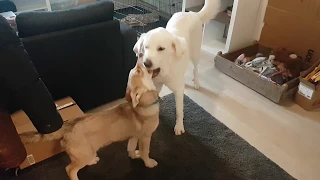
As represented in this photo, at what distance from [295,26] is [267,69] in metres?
0.51

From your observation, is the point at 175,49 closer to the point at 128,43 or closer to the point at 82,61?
the point at 128,43

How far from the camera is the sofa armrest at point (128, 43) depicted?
80.7 inches

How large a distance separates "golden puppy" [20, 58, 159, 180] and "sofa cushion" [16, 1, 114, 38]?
0.58 m

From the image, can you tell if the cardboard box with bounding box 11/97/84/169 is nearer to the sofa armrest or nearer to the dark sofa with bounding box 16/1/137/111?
the dark sofa with bounding box 16/1/137/111

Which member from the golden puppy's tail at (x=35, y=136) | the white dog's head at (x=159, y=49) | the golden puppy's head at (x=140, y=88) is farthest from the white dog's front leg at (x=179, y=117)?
the golden puppy's tail at (x=35, y=136)

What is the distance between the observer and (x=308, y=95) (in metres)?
2.29

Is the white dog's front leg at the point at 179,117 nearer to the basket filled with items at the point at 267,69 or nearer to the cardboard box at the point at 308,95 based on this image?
the basket filled with items at the point at 267,69

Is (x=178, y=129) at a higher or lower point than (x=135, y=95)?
lower

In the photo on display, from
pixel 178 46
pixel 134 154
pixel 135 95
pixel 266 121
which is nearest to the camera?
pixel 135 95

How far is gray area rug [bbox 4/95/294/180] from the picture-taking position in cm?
175

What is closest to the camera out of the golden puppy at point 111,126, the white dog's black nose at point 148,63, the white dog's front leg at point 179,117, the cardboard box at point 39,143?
the golden puppy at point 111,126

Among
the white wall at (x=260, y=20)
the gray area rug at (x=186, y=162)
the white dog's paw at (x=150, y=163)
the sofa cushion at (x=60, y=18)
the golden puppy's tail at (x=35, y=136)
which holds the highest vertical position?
the sofa cushion at (x=60, y=18)

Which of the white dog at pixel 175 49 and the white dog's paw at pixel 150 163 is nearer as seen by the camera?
the white dog at pixel 175 49

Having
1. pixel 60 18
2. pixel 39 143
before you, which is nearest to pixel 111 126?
pixel 39 143
